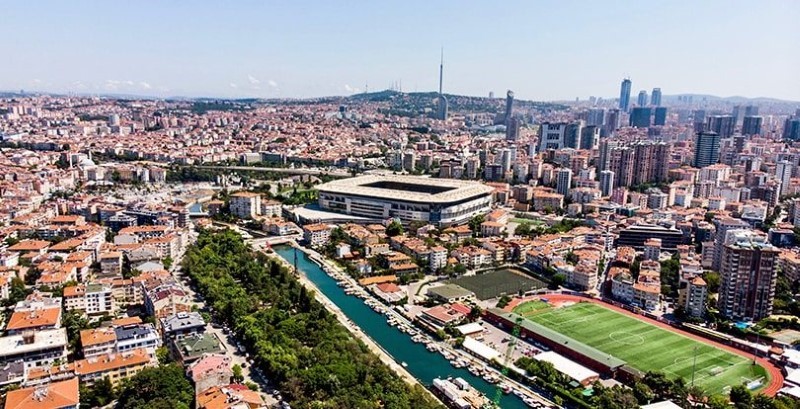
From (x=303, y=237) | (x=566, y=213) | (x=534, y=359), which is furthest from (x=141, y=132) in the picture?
(x=534, y=359)

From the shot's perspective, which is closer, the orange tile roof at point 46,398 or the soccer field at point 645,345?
the orange tile roof at point 46,398

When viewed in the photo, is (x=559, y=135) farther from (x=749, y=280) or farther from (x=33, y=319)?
(x=33, y=319)

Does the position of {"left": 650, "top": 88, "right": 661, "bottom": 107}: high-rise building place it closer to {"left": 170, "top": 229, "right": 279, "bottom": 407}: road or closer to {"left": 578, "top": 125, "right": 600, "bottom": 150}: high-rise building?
{"left": 578, "top": 125, "right": 600, "bottom": 150}: high-rise building

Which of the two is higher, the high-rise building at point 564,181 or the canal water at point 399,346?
the high-rise building at point 564,181

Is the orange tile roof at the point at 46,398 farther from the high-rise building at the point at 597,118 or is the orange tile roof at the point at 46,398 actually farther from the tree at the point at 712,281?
the high-rise building at the point at 597,118

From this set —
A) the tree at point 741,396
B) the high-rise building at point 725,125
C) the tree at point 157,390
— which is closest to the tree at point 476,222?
the tree at point 741,396

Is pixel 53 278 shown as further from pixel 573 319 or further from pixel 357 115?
pixel 357 115

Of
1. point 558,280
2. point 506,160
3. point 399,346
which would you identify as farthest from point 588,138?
point 399,346

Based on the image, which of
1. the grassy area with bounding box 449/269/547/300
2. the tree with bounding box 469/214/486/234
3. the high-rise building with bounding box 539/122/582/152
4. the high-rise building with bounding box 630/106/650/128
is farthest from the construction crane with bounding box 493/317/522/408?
the high-rise building with bounding box 630/106/650/128
